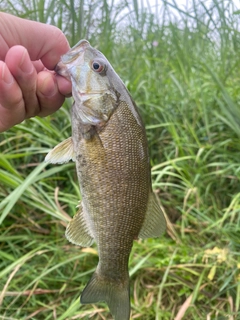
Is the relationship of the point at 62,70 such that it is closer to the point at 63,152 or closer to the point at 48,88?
the point at 48,88

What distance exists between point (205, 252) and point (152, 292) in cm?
35

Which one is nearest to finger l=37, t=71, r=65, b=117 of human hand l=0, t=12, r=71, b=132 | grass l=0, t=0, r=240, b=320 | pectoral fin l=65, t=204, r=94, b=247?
human hand l=0, t=12, r=71, b=132

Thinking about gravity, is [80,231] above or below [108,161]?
below

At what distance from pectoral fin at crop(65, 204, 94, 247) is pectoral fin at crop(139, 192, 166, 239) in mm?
187

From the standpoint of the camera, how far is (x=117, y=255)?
4.16 ft

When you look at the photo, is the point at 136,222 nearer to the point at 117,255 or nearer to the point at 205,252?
the point at 117,255

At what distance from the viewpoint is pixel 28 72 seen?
1.10 meters

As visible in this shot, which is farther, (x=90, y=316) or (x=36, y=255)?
(x=36, y=255)

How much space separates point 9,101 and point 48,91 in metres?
0.13

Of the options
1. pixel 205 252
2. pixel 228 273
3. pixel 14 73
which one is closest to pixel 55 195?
pixel 205 252

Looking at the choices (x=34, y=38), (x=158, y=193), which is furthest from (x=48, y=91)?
(x=158, y=193)

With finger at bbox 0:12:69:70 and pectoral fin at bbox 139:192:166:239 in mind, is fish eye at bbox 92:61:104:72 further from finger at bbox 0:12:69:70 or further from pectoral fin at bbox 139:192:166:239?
pectoral fin at bbox 139:192:166:239

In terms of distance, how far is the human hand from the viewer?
3.51ft

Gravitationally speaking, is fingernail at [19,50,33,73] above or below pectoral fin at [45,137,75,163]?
above
